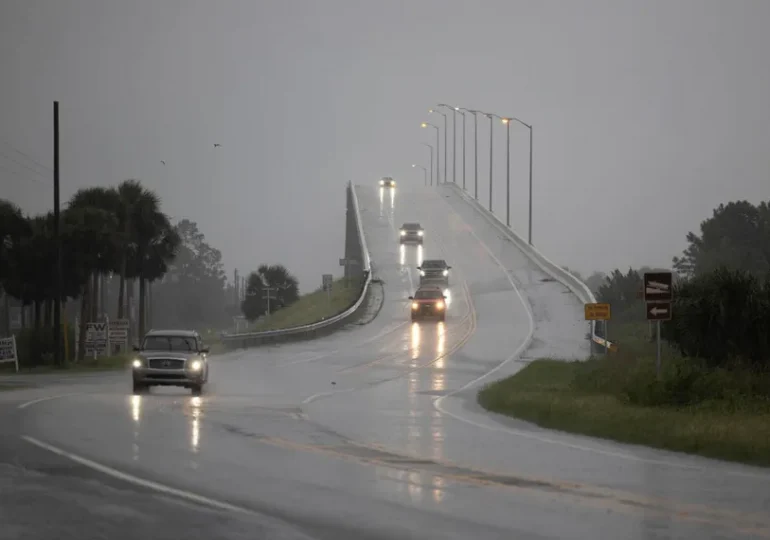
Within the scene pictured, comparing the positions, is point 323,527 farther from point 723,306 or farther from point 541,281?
point 541,281

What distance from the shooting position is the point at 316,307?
317ft

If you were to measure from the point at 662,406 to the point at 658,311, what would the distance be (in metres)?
1.91

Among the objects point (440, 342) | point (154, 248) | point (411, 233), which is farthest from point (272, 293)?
point (440, 342)

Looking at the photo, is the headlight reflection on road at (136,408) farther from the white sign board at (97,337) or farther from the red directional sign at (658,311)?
the white sign board at (97,337)

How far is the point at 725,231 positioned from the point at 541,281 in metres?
66.3

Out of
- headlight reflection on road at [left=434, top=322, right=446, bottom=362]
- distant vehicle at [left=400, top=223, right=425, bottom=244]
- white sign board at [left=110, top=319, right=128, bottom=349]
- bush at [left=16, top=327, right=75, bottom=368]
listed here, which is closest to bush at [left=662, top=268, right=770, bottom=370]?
headlight reflection on road at [left=434, top=322, right=446, bottom=362]

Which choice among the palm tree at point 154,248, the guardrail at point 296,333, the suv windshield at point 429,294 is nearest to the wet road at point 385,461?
the guardrail at point 296,333

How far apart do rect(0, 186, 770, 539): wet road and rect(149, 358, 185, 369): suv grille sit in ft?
2.96

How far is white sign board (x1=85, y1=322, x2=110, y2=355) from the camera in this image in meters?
56.5

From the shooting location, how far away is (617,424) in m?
21.3

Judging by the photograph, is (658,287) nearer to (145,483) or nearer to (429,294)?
(145,483)

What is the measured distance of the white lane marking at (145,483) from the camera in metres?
12.5

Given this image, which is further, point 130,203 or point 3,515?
point 130,203

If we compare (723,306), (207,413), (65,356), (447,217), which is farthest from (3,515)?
(447,217)
